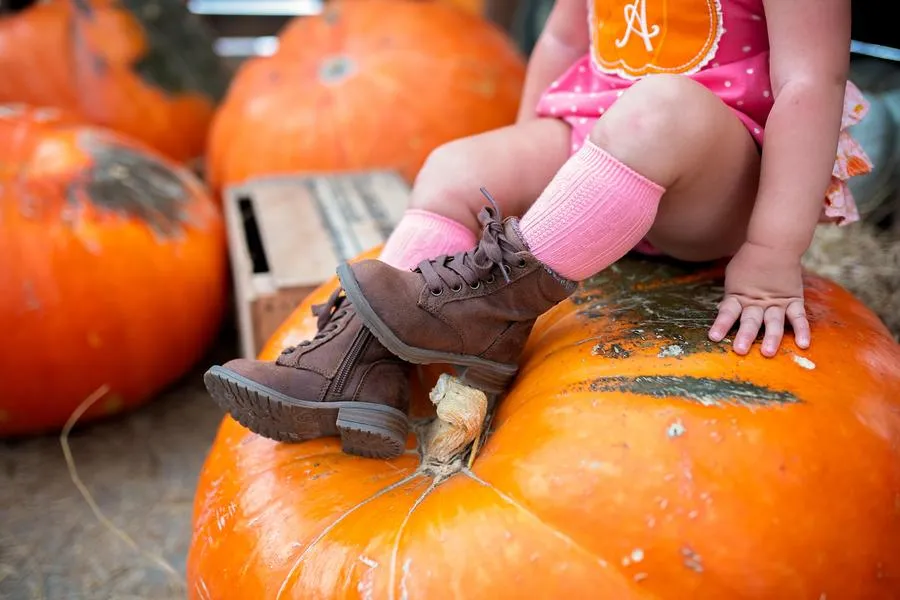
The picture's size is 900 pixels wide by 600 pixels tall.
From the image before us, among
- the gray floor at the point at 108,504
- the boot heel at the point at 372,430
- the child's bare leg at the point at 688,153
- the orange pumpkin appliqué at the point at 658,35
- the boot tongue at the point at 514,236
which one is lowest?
the gray floor at the point at 108,504

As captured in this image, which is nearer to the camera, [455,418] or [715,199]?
[455,418]

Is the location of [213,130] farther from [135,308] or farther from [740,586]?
[740,586]

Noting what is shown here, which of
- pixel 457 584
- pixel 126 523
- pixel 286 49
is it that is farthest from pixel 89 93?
pixel 457 584

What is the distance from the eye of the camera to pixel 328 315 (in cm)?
121

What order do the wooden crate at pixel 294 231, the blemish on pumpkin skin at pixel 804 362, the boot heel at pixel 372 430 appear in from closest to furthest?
1. the blemish on pumpkin skin at pixel 804 362
2. the boot heel at pixel 372 430
3. the wooden crate at pixel 294 231

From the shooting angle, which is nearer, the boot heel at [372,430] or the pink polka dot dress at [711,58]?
the boot heel at [372,430]

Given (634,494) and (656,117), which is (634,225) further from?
(634,494)

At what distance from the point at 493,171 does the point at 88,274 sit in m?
1.01

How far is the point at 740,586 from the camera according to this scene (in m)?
0.84

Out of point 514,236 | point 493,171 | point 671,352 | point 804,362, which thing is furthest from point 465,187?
point 804,362

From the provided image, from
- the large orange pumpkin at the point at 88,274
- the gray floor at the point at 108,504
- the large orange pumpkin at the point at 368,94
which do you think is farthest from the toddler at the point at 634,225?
the large orange pumpkin at the point at 368,94

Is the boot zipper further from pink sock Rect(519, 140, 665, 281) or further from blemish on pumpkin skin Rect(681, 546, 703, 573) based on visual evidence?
blemish on pumpkin skin Rect(681, 546, 703, 573)

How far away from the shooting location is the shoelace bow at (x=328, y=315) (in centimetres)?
116

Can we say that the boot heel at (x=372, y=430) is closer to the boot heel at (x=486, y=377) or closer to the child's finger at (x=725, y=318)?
the boot heel at (x=486, y=377)
